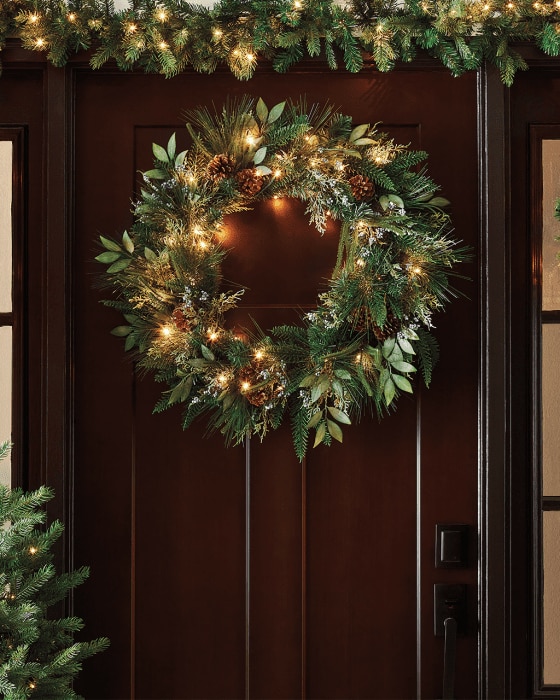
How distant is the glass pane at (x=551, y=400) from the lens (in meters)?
1.76

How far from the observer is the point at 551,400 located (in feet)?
5.78

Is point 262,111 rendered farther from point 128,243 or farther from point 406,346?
point 406,346

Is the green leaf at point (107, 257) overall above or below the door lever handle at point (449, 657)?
above

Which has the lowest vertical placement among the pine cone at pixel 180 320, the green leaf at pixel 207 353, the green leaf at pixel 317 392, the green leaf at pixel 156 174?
the green leaf at pixel 317 392

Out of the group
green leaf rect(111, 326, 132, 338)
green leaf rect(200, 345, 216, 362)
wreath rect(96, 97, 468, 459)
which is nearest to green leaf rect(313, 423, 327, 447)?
wreath rect(96, 97, 468, 459)

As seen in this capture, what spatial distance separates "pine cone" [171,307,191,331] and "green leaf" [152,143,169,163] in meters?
0.42

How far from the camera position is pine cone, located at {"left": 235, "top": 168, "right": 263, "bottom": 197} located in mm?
1663

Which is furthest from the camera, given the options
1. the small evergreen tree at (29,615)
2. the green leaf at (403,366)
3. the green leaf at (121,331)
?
the green leaf at (121,331)

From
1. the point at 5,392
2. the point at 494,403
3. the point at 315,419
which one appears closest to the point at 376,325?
the point at 315,419

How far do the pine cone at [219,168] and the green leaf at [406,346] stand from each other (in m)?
0.65

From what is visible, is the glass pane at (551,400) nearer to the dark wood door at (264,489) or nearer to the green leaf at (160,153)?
the dark wood door at (264,489)

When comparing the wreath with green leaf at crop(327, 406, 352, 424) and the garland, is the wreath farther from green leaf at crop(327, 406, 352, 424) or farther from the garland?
the garland

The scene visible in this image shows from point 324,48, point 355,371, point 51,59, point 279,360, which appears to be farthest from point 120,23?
point 355,371

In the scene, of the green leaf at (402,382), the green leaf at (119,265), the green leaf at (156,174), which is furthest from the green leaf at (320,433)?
the green leaf at (156,174)
